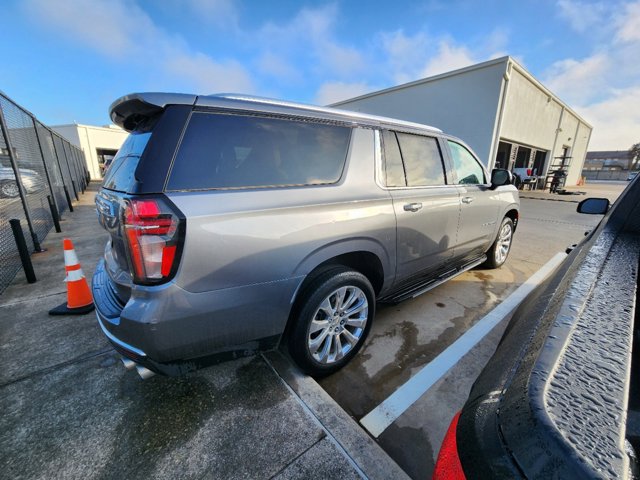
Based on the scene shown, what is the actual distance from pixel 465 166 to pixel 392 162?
1.57m

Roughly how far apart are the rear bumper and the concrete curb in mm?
437

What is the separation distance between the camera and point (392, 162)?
2525 millimetres

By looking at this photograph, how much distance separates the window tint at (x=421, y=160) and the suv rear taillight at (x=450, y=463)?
7.37 feet

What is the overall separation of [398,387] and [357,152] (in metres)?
1.82

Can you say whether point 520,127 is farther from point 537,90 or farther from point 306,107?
point 306,107

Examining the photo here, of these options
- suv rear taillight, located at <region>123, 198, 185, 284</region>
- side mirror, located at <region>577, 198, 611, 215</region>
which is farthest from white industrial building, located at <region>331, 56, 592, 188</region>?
suv rear taillight, located at <region>123, 198, 185, 284</region>

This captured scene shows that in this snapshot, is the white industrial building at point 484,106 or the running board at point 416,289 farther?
the white industrial building at point 484,106

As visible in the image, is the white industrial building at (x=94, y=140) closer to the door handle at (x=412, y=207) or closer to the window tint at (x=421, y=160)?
the window tint at (x=421, y=160)

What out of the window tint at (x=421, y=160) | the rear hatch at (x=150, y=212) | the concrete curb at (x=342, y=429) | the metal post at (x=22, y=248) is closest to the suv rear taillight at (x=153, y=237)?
the rear hatch at (x=150, y=212)

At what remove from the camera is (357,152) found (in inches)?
89.4

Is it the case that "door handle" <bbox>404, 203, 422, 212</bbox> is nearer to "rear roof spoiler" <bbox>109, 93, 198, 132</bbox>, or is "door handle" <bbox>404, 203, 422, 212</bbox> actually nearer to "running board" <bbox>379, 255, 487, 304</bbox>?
"running board" <bbox>379, 255, 487, 304</bbox>

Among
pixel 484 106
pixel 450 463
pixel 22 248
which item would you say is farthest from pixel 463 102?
pixel 450 463

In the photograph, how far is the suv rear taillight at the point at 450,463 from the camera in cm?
61

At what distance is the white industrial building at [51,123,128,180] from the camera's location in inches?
1055
